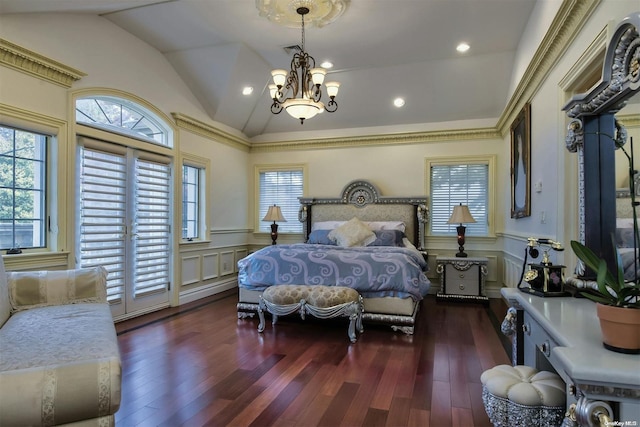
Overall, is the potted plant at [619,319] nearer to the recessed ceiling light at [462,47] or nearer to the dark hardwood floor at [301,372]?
the dark hardwood floor at [301,372]

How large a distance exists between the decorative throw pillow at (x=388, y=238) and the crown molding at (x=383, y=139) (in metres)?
1.64

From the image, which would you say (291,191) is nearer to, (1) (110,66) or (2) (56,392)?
(1) (110,66)

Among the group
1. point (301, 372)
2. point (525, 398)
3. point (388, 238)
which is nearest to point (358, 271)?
point (301, 372)

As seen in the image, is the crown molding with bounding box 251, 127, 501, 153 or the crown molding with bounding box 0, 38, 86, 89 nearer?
the crown molding with bounding box 0, 38, 86, 89

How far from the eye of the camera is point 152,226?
461 cm

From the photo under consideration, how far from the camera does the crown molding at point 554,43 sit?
8.00 feet

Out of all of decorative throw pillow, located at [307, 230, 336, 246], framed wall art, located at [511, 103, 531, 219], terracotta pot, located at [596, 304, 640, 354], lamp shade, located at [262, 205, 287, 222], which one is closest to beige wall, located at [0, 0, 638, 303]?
framed wall art, located at [511, 103, 531, 219]

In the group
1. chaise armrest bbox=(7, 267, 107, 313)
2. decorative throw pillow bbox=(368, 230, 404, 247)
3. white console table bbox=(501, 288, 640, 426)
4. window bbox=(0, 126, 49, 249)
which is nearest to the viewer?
white console table bbox=(501, 288, 640, 426)

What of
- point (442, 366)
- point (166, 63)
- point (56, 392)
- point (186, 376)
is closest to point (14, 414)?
point (56, 392)

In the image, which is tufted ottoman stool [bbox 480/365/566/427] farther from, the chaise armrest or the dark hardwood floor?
the chaise armrest

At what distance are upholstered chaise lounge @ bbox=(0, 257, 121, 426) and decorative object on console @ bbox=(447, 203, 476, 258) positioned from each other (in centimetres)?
452

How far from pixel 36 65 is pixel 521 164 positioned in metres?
5.07

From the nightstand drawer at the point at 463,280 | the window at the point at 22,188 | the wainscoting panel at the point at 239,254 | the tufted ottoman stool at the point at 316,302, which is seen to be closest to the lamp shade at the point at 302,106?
the tufted ottoman stool at the point at 316,302

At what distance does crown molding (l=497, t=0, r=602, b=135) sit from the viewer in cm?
244
